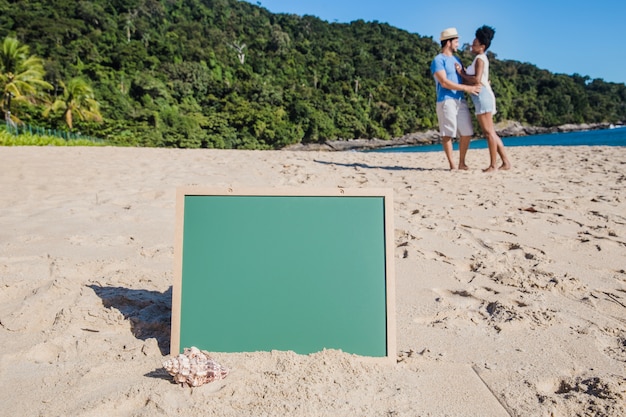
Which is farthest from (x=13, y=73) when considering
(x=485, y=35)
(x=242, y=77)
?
(x=242, y=77)

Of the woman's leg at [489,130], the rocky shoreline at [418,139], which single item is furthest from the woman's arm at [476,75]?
the rocky shoreline at [418,139]

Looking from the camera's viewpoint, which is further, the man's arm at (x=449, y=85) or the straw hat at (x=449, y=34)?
the straw hat at (x=449, y=34)

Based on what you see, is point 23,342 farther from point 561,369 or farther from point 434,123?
point 434,123

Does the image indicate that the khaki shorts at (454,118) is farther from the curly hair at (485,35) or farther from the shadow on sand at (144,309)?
the shadow on sand at (144,309)

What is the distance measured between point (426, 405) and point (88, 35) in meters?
67.8

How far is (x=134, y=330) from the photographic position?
1.78 metres

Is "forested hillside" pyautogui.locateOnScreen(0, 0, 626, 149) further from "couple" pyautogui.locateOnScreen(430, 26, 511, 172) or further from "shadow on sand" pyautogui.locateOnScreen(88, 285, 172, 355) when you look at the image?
"shadow on sand" pyautogui.locateOnScreen(88, 285, 172, 355)

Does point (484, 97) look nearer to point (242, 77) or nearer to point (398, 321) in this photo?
point (398, 321)

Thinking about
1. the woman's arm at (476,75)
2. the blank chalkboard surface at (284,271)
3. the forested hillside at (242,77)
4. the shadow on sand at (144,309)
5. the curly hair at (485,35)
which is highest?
the forested hillside at (242,77)

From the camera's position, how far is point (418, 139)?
7112 centimetres

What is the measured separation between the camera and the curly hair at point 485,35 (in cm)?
580

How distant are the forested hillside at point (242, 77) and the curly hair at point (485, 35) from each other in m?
27.2

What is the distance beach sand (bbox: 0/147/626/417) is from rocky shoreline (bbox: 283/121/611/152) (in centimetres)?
5235

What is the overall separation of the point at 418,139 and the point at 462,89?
222 ft
